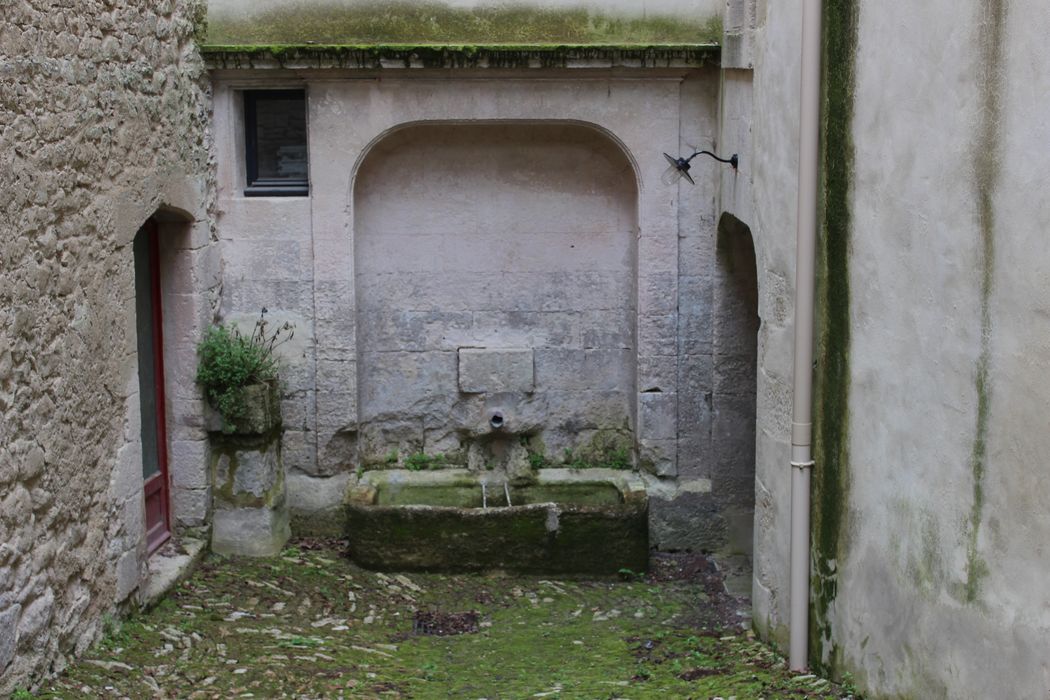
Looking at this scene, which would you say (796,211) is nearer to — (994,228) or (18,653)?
(994,228)

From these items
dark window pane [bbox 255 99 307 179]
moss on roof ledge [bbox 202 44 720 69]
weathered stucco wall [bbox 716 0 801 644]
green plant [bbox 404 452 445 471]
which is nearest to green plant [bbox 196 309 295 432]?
dark window pane [bbox 255 99 307 179]

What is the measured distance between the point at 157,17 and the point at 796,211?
3804mm

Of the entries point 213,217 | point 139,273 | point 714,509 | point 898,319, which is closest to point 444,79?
point 213,217

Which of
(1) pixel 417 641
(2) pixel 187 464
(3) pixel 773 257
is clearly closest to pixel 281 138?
(2) pixel 187 464

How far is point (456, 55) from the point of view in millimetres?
8125

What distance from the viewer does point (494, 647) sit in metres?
7.27

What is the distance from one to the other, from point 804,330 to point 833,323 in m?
0.16

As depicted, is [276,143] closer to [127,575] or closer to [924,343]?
[127,575]

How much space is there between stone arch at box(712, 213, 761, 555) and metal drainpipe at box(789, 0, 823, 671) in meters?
2.38

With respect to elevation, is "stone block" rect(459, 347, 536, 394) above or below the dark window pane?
below

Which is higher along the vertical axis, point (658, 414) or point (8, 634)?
point (658, 414)

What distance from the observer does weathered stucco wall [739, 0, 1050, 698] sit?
4.42 m

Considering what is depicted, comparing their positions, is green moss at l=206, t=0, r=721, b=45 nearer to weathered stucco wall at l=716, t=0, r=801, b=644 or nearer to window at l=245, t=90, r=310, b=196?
Answer: window at l=245, t=90, r=310, b=196

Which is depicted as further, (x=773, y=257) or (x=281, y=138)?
(x=281, y=138)
